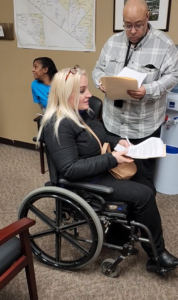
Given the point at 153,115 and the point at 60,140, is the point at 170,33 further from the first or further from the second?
the point at 60,140

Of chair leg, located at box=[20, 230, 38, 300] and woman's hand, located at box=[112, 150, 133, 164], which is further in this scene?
woman's hand, located at box=[112, 150, 133, 164]

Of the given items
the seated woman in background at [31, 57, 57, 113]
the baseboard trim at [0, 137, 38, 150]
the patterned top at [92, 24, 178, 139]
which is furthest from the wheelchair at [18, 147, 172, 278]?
the baseboard trim at [0, 137, 38, 150]

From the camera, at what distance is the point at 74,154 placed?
1.35 m

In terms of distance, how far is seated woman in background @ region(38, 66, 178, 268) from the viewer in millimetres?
1343

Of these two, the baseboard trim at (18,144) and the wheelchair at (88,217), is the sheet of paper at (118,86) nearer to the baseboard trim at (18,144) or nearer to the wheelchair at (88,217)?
the wheelchair at (88,217)

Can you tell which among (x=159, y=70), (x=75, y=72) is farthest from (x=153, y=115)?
(x=75, y=72)

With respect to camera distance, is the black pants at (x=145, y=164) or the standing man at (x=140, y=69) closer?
the standing man at (x=140, y=69)

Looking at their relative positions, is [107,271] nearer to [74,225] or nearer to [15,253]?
[74,225]

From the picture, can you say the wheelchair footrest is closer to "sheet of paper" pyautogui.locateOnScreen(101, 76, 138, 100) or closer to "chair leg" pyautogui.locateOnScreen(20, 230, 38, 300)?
"chair leg" pyautogui.locateOnScreen(20, 230, 38, 300)

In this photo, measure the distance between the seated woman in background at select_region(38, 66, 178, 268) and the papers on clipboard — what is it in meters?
0.23

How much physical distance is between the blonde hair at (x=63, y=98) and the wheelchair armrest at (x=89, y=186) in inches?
9.4

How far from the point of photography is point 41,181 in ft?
8.32

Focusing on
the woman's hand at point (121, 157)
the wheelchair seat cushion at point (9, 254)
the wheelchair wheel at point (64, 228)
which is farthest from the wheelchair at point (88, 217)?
the wheelchair seat cushion at point (9, 254)

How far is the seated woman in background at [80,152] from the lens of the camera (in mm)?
1343
